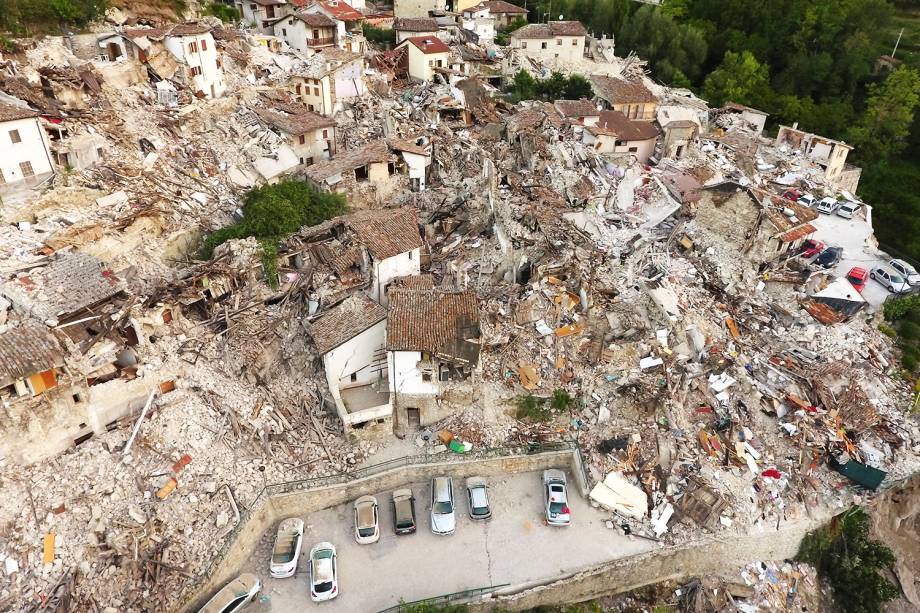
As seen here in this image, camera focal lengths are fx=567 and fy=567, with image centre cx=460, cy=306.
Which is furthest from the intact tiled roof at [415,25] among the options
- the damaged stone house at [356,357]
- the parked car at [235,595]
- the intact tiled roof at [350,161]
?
the parked car at [235,595]

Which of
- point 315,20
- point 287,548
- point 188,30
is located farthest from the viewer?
point 315,20

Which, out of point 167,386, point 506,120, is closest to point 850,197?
point 506,120

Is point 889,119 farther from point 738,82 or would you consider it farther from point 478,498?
point 478,498

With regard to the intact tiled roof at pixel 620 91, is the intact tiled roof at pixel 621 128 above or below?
below

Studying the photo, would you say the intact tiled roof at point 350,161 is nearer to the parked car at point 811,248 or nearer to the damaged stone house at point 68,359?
the damaged stone house at point 68,359

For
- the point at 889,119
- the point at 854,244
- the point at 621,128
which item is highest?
the point at 621,128

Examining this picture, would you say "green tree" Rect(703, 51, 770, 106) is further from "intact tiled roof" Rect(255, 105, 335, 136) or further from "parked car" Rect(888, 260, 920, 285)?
"intact tiled roof" Rect(255, 105, 335, 136)

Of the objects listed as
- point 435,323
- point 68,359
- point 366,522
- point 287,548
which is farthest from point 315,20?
point 287,548
